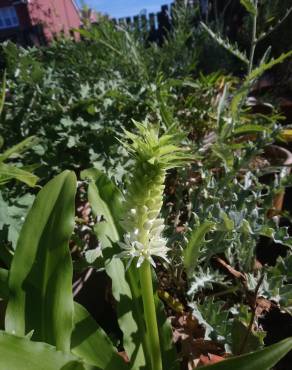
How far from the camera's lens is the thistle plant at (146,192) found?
19.0 inches

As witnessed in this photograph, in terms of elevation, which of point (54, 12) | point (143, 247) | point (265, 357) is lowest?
point (265, 357)

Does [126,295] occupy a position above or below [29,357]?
below

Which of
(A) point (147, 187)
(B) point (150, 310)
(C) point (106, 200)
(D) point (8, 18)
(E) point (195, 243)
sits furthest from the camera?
(D) point (8, 18)

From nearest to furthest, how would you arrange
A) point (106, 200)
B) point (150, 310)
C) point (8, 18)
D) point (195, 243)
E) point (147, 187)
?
point (147, 187) → point (150, 310) → point (195, 243) → point (106, 200) → point (8, 18)

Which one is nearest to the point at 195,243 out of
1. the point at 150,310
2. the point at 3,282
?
the point at 150,310

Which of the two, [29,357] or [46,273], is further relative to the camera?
[46,273]

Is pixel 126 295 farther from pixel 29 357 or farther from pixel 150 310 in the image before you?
pixel 29 357

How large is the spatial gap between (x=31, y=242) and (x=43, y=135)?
66 cm

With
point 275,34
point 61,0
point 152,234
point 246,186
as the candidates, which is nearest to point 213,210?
point 246,186

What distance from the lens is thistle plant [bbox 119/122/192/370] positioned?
483 millimetres

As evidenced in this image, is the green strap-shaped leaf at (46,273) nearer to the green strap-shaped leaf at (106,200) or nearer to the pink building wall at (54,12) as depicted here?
the green strap-shaped leaf at (106,200)

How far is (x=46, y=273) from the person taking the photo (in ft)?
2.27

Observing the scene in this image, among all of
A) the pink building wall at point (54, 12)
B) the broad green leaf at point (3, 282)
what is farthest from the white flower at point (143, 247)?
the pink building wall at point (54, 12)

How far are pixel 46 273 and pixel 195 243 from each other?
299 mm
